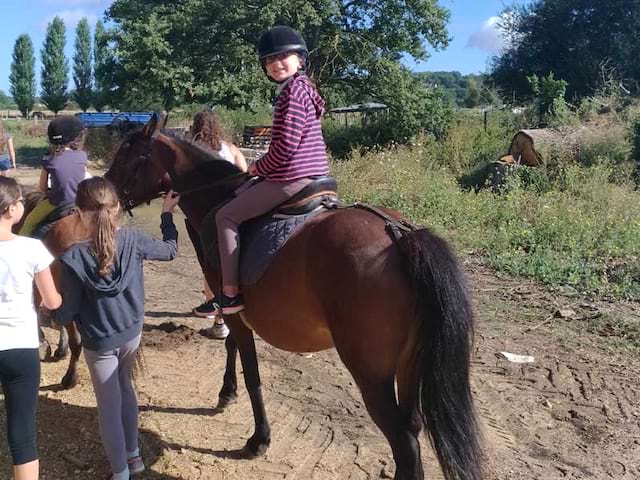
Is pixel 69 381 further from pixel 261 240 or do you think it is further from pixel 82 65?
pixel 82 65

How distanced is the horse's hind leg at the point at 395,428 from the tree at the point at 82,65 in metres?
69.5

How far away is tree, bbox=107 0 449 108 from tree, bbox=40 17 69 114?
50.6 meters

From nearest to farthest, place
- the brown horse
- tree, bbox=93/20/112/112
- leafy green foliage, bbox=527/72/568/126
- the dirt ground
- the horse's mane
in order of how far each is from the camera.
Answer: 1. the dirt ground
2. the horse's mane
3. the brown horse
4. leafy green foliage, bbox=527/72/568/126
5. tree, bbox=93/20/112/112

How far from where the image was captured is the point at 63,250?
4.50 metres

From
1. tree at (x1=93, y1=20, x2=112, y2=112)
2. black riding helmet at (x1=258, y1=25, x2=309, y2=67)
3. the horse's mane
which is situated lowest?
the horse's mane

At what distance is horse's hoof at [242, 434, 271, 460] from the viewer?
3.93m

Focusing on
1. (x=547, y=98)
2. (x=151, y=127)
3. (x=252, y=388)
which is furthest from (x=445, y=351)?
(x=547, y=98)

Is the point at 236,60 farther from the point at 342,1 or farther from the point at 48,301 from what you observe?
the point at 48,301

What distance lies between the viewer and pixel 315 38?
23422mm

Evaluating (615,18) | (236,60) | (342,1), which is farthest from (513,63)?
(236,60)

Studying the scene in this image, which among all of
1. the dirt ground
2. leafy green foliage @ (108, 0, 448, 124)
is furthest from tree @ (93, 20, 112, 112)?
the dirt ground

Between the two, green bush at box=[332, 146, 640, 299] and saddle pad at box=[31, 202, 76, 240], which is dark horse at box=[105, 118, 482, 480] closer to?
saddle pad at box=[31, 202, 76, 240]

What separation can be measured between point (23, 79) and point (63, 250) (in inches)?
3166

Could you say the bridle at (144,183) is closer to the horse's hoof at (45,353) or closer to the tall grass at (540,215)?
the horse's hoof at (45,353)
